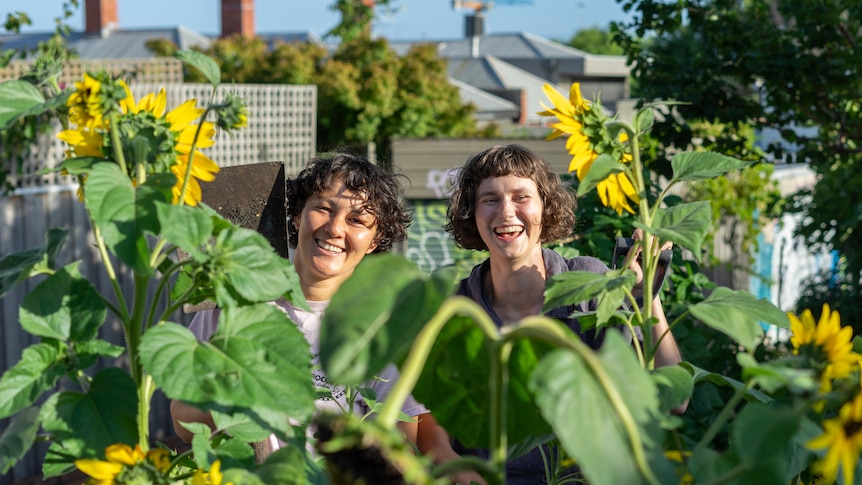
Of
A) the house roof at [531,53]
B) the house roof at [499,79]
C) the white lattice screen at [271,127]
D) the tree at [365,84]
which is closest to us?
the white lattice screen at [271,127]

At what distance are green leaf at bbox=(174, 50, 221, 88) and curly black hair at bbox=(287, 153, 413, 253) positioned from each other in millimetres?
1178

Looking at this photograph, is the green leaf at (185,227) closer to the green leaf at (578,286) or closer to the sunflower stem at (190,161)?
the sunflower stem at (190,161)

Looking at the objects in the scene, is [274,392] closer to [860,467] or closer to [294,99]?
[860,467]

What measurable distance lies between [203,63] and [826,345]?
66cm

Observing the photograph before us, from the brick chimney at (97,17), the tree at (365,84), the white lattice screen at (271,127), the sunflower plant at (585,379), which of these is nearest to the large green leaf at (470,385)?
the sunflower plant at (585,379)

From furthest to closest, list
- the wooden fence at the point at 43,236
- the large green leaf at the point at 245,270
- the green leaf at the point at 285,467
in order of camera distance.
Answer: the wooden fence at the point at 43,236
the large green leaf at the point at 245,270
the green leaf at the point at 285,467

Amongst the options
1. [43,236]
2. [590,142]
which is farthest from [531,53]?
[590,142]

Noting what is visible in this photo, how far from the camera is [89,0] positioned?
1187 inches

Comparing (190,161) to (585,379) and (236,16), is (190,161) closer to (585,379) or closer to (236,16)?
(585,379)

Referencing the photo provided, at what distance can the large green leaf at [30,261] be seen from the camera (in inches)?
39.2

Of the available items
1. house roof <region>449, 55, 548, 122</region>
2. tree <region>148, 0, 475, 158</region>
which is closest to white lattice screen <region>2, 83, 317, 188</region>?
tree <region>148, 0, 475, 158</region>

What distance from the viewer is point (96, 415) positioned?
96cm

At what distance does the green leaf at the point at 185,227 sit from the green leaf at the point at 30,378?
185 mm

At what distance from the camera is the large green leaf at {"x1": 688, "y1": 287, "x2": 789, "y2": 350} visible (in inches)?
37.3
